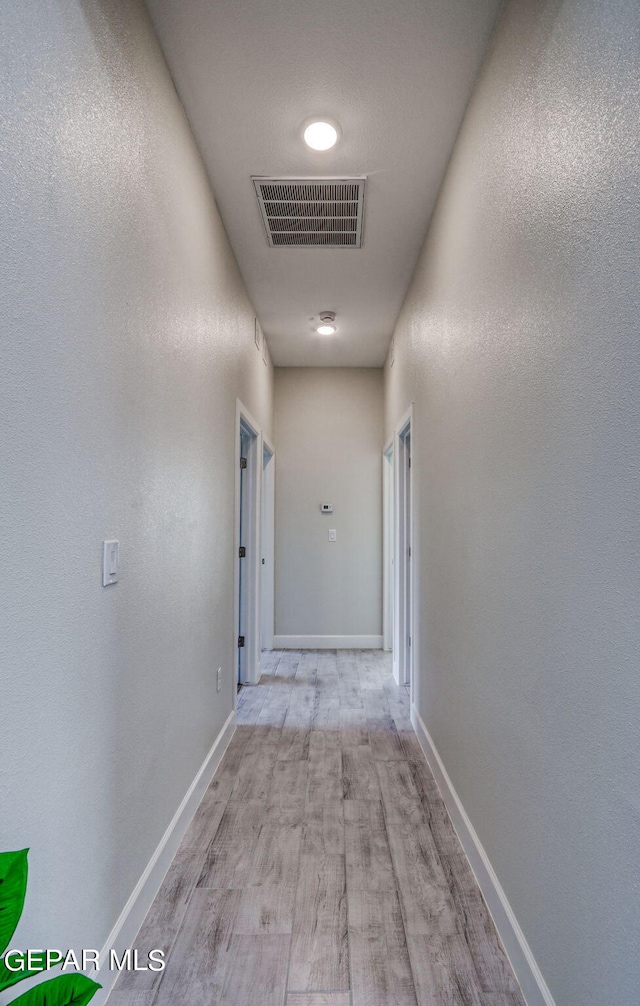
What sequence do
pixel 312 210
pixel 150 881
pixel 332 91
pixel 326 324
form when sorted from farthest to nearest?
pixel 326 324
pixel 312 210
pixel 332 91
pixel 150 881

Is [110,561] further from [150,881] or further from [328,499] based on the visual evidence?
[328,499]

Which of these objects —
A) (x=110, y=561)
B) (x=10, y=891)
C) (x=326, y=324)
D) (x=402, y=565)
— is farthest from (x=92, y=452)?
(x=326, y=324)

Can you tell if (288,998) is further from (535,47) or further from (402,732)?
(535,47)

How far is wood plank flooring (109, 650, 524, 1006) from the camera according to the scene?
4.58 ft

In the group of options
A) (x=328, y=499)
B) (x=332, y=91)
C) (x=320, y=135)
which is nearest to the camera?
(x=332, y=91)

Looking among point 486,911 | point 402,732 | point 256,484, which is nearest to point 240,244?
point 256,484

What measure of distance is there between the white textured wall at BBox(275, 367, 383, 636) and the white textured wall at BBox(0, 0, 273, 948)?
316 centimetres

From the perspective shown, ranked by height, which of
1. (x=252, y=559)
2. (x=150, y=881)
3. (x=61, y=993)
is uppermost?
(x=252, y=559)

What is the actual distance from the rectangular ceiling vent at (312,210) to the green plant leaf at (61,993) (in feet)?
8.86

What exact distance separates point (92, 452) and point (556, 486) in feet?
3.52

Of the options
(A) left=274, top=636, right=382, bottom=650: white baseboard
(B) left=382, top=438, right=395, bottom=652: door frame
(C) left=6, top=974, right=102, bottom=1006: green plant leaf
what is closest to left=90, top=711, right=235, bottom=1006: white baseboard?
(C) left=6, top=974, right=102, bottom=1006: green plant leaf

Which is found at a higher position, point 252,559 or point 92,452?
point 92,452

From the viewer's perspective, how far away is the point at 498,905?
1.57 meters

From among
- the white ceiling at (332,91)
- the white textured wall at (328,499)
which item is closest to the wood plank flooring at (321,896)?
the white textured wall at (328,499)
